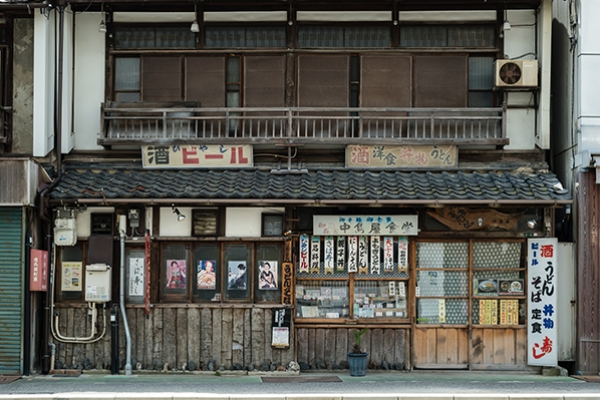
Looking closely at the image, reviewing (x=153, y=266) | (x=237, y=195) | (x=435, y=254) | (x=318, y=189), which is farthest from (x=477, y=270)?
(x=153, y=266)

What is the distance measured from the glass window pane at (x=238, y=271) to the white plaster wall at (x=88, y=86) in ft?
13.1

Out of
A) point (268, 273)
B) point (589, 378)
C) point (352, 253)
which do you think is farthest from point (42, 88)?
point (589, 378)

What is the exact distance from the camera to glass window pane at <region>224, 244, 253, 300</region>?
18359 millimetres

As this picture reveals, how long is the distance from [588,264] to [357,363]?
530cm

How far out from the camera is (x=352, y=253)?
18375 mm

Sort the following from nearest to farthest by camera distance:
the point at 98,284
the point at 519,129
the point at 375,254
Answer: the point at 98,284 < the point at 375,254 < the point at 519,129

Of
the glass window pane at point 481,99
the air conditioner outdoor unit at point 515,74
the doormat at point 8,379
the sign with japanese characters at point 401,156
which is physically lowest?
the doormat at point 8,379

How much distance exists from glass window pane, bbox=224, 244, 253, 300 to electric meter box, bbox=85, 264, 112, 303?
2515 millimetres

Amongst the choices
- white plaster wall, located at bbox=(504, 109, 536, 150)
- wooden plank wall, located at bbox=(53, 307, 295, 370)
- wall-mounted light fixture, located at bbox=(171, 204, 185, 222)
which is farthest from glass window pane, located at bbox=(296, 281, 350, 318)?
white plaster wall, located at bbox=(504, 109, 536, 150)

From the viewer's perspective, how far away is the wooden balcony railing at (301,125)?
727 inches

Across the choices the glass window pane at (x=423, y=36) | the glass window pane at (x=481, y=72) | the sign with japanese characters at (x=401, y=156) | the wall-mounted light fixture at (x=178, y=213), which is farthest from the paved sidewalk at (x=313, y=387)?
the glass window pane at (x=423, y=36)

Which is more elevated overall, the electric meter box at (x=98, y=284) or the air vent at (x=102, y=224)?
the air vent at (x=102, y=224)

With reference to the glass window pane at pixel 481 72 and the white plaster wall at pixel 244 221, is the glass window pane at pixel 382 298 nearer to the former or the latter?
the white plaster wall at pixel 244 221

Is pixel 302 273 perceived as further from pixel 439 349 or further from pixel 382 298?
pixel 439 349
